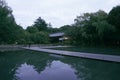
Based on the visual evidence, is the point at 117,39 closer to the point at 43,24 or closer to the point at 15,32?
the point at 15,32

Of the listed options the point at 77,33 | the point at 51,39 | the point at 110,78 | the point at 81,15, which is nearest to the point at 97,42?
the point at 77,33

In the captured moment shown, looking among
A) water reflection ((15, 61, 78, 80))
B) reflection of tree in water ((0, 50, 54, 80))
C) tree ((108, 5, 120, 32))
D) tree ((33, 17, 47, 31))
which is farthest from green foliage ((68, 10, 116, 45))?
tree ((33, 17, 47, 31))

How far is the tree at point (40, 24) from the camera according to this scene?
63.1 metres

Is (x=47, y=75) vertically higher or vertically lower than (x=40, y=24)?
lower

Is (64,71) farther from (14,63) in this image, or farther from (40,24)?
(40,24)

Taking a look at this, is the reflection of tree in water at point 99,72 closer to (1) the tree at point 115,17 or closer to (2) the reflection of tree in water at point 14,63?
(2) the reflection of tree in water at point 14,63

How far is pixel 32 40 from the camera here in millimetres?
41344

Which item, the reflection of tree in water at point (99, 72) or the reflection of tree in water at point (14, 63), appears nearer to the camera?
the reflection of tree in water at point (99, 72)

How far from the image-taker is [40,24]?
6475 cm

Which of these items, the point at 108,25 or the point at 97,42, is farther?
the point at 97,42

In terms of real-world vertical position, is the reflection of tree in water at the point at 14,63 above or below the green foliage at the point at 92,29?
below

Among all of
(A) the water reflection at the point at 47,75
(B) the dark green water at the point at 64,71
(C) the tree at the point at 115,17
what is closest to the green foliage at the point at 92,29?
(C) the tree at the point at 115,17

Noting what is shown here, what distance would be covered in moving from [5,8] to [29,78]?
716 inches

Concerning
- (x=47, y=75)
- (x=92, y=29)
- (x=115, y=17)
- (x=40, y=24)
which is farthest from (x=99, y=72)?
(x=40, y=24)
